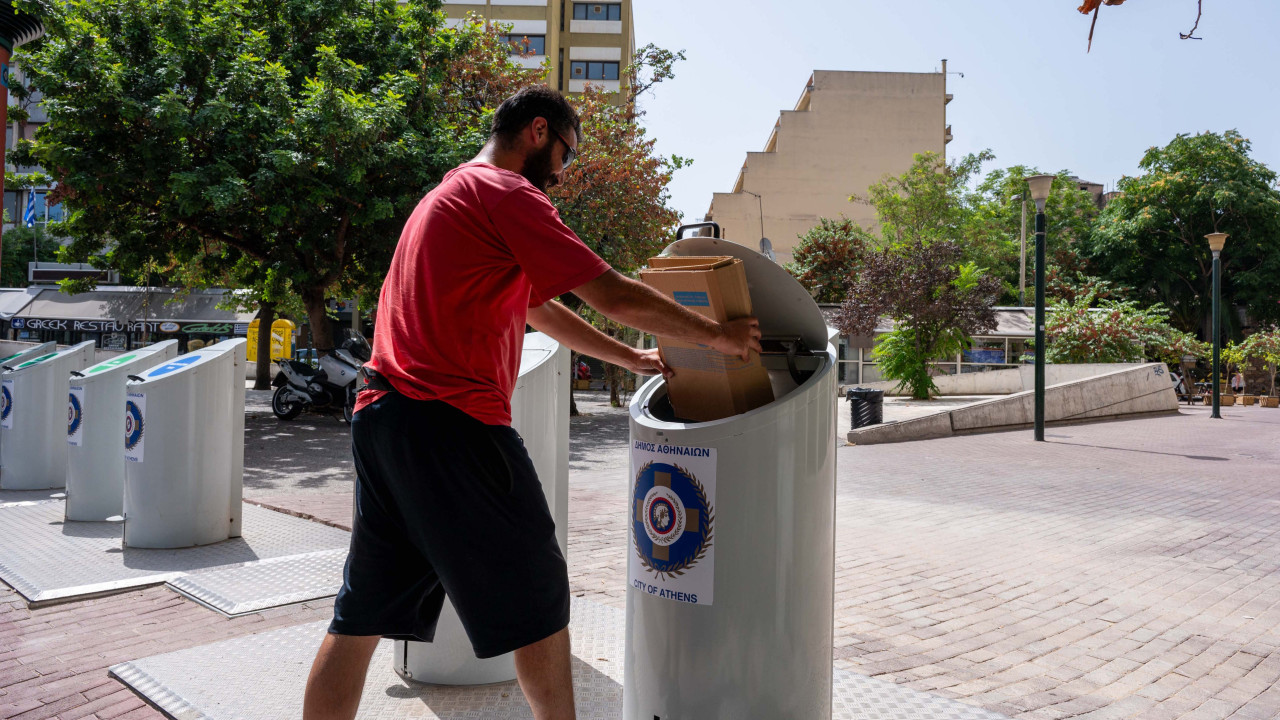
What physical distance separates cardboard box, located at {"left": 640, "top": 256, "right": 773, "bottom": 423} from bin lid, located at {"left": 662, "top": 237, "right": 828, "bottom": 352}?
21cm

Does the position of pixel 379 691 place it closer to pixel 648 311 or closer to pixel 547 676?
pixel 547 676

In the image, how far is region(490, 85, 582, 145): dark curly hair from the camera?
2.23m

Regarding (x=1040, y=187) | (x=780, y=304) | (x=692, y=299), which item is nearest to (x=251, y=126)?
(x=1040, y=187)

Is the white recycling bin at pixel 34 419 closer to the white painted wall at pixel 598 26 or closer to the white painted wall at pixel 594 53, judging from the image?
the white painted wall at pixel 594 53

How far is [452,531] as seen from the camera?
1.96 metres

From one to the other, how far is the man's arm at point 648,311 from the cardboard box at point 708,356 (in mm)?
106

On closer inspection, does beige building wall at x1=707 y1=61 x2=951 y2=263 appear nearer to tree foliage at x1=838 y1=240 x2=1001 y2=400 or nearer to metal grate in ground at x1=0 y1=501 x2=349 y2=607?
tree foliage at x1=838 y1=240 x2=1001 y2=400

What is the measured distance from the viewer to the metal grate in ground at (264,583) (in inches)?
165

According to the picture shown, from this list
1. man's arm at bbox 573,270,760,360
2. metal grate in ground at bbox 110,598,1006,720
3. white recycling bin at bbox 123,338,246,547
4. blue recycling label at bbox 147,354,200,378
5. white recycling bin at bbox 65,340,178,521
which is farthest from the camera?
white recycling bin at bbox 65,340,178,521

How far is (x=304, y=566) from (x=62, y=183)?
37.9 ft

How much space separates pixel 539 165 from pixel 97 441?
5.33m

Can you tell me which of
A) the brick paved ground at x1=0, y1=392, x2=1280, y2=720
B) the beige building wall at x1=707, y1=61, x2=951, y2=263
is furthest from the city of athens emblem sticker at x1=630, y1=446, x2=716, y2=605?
the beige building wall at x1=707, y1=61, x2=951, y2=263

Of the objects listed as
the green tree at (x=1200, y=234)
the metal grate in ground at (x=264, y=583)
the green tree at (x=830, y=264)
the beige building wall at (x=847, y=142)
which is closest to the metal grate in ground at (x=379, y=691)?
the metal grate in ground at (x=264, y=583)

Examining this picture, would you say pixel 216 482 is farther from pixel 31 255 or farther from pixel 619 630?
pixel 31 255
